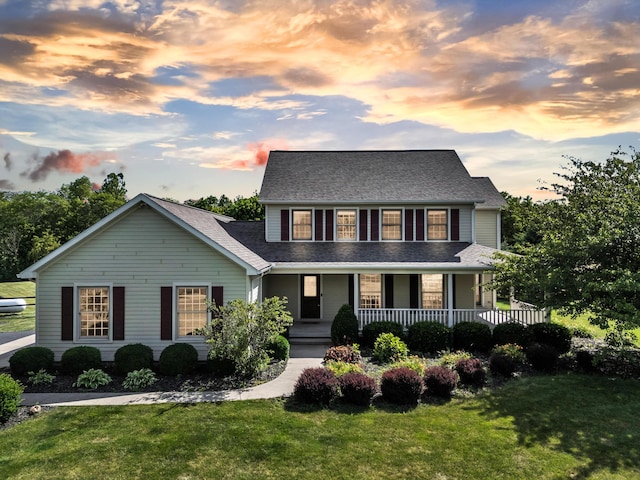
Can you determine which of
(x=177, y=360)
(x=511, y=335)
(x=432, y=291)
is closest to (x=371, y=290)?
(x=432, y=291)

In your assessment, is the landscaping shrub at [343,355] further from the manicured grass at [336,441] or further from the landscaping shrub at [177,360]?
the landscaping shrub at [177,360]

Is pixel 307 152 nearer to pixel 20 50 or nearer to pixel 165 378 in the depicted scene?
pixel 20 50

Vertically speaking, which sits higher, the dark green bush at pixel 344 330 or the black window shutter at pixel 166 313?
the black window shutter at pixel 166 313

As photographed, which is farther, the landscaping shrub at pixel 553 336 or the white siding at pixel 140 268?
the landscaping shrub at pixel 553 336

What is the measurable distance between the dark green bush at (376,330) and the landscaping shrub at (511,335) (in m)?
3.55

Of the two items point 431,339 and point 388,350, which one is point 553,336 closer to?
point 431,339

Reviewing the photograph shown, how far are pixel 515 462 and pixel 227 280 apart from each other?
9.29m

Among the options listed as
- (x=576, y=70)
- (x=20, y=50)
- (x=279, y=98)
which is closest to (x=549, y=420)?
(x=576, y=70)

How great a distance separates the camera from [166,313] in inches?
505

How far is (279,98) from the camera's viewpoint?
16516 mm

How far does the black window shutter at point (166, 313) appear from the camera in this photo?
503 inches

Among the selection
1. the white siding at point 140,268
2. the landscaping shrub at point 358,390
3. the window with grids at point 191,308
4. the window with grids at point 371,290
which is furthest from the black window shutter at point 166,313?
Result: the window with grids at point 371,290

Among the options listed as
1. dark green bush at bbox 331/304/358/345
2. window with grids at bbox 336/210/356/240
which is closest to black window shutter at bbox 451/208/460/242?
window with grids at bbox 336/210/356/240

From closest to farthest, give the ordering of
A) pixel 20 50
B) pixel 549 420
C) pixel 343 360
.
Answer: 1. pixel 549 420
2. pixel 343 360
3. pixel 20 50
